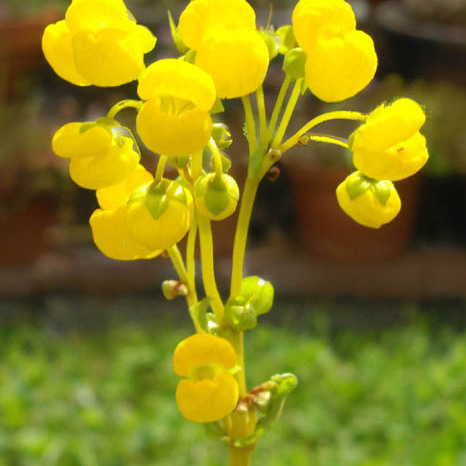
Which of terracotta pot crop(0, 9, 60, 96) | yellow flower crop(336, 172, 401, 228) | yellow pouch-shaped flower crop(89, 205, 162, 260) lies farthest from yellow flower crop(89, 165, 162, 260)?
terracotta pot crop(0, 9, 60, 96)

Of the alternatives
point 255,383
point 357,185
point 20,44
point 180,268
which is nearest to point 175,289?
point 180,268

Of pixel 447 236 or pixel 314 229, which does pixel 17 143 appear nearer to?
pixel 314 229

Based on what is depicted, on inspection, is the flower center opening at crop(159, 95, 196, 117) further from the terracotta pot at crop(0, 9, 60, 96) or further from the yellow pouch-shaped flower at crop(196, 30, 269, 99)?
the terracotta pot at crop(0, 9, 60, 96)

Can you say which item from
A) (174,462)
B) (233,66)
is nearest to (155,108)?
(233,66)

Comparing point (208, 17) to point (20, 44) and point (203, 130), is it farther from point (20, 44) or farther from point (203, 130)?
point (20, 44)

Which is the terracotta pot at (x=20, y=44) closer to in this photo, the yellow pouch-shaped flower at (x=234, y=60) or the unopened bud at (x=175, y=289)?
the unopened bud at (x=175, y=289)

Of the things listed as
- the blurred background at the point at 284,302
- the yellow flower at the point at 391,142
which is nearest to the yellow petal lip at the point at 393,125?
the yellow flower at the point at 391,142
